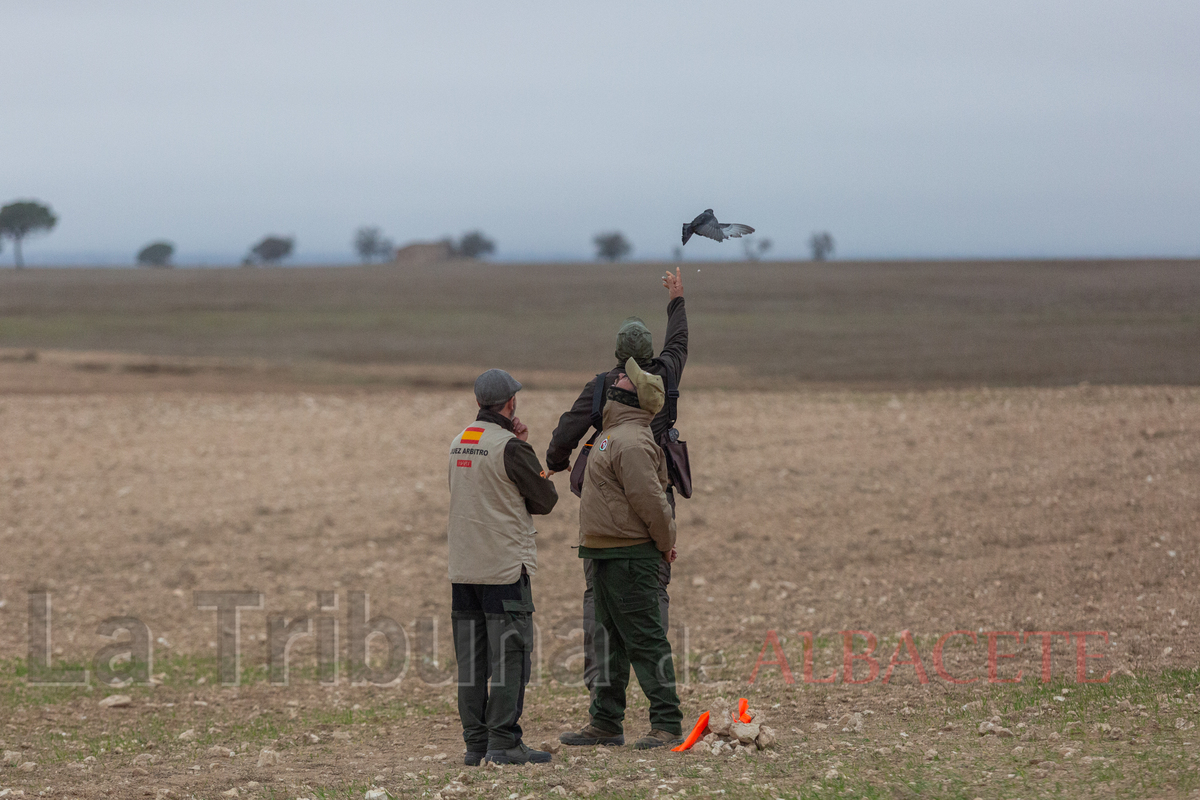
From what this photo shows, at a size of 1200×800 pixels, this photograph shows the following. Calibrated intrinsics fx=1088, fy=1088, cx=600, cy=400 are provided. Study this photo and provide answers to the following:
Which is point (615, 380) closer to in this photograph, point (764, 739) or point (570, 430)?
point (570, 430)

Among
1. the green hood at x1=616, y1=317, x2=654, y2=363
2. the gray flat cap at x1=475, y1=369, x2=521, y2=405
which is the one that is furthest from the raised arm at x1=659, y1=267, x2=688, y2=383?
the gray flat cap at x1=475, y1=369, x2=521, y2=405

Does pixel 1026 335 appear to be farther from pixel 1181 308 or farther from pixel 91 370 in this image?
pixel 91 370

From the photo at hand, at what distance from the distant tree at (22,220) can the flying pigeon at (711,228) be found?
77.7 metres

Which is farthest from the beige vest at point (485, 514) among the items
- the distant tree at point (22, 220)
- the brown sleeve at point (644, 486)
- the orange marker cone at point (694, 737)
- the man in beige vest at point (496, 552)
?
the distant tree at point (22, 220)

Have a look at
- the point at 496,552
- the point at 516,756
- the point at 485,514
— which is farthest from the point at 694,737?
the point at 485,514

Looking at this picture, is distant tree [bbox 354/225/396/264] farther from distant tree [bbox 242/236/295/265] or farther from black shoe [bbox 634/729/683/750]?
black shoe [bbox 634/729/683/750]

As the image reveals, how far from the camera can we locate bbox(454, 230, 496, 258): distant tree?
353 ft

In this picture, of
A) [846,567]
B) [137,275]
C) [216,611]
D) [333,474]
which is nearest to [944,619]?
[846,567]

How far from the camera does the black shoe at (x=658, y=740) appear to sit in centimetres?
532

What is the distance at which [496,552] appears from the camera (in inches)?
202

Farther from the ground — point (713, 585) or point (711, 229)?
point (711, 229)

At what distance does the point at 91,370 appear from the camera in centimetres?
2511

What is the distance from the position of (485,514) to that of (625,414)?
83 centimetres

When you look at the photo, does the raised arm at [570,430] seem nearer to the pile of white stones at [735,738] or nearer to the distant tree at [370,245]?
the pile of white stones at [735,738]
